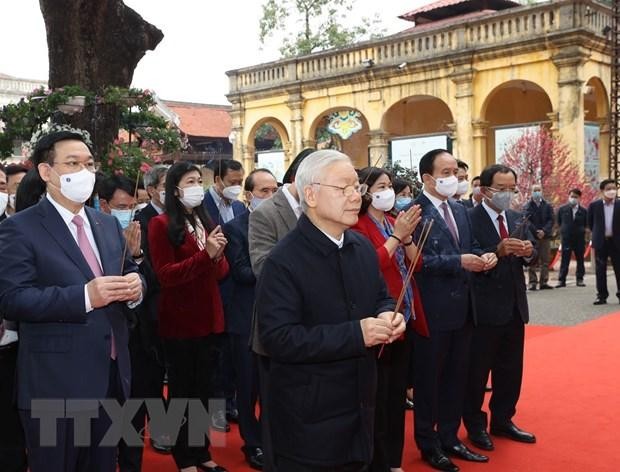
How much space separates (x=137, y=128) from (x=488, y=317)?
3090mm

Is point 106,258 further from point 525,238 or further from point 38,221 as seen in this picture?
point 525,238

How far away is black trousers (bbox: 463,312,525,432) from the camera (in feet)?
14.4

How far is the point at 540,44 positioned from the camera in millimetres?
14914

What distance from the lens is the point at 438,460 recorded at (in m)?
3.98

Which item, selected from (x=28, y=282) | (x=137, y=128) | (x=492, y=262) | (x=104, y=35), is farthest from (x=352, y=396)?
(x=104, y=35)

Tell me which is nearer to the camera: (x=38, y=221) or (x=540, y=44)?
(x=38, y=221)

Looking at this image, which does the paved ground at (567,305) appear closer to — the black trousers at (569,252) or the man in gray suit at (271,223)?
the black trousers at (569,252)

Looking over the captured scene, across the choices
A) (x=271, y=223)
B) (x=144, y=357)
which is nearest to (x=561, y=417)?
(x=271, y=223)

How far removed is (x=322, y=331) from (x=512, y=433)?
2724 mm

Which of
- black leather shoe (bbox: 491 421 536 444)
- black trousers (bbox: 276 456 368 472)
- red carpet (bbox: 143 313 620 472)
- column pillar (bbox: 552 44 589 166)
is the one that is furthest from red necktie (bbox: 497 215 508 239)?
column pillar (bbox: 552 44 589 166)

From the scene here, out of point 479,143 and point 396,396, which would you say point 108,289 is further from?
point 479,143

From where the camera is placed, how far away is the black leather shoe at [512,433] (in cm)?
445

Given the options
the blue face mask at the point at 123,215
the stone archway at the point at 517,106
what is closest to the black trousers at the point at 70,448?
the blue face mask at the point at 123,215

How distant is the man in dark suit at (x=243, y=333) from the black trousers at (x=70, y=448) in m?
1.34
